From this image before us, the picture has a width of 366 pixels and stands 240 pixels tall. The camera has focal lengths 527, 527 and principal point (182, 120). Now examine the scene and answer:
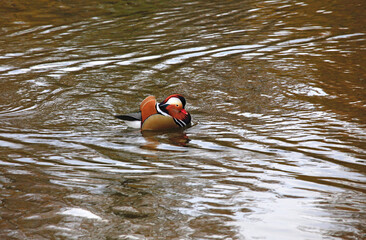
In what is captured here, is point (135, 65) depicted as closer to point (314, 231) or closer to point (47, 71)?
point (47, 71)

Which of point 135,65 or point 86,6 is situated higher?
point 86,6

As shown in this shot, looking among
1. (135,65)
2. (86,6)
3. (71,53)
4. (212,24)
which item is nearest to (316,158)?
(135,65)

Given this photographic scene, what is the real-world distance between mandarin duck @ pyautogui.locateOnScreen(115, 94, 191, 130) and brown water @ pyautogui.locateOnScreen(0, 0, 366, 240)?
173mm

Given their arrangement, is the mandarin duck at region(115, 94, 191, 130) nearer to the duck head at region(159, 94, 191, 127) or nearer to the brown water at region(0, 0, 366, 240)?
the duck head at region(159, 94, 191, 127)

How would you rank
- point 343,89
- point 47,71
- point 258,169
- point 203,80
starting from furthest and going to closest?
point 47,71 < point 203,80 < point 343,89 < point 258,169

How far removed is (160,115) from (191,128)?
51 cm

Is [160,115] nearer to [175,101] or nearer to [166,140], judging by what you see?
[175,101]

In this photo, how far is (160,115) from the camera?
301 inches

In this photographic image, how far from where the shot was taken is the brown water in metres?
4.53

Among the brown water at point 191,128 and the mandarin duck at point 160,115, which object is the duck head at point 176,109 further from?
the brown water at point 191,128

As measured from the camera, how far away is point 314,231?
4234mm

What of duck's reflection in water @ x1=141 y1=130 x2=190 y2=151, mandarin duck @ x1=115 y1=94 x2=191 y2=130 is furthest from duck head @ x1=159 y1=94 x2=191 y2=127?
duck's reflection in water @ x1=141 y1=130 x2=190 y2=151

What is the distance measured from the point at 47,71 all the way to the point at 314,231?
26.6 feet

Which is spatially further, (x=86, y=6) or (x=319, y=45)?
(x=86, y=6)
